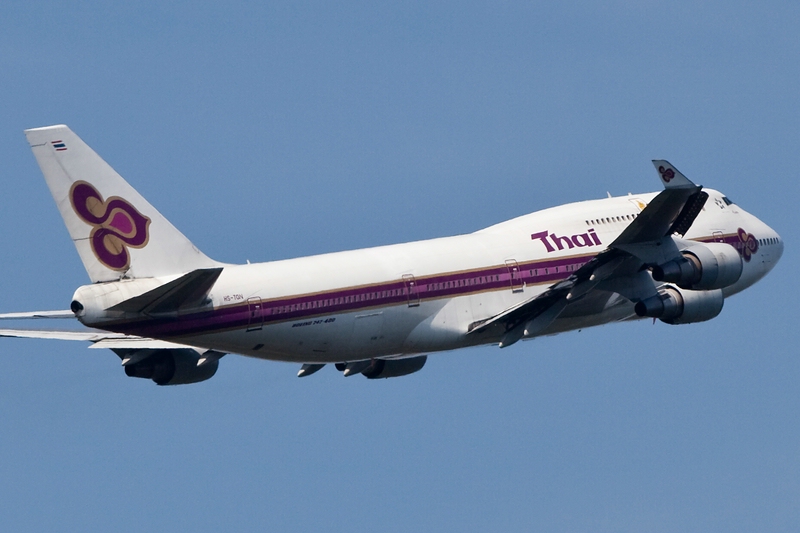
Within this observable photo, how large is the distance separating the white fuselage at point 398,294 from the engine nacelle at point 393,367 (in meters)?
3.46

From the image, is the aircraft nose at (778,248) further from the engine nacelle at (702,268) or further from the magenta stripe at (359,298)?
the engine nacelle at (702,268)

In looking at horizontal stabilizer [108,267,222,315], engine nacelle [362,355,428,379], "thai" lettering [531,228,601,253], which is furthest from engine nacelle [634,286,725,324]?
horizontal stabilizer [108,267,222,315]

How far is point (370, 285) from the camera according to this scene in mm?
49781

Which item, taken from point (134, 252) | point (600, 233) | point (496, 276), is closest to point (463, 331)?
point (496, 276)

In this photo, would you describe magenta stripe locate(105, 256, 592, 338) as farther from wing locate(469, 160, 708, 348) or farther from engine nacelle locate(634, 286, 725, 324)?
engine nacelle locate(634, 286, 725, 324)

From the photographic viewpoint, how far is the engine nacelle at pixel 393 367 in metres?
55.4

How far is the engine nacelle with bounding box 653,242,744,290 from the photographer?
49781 millimetres

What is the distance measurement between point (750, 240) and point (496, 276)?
464 inches

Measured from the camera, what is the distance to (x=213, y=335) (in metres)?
47.0

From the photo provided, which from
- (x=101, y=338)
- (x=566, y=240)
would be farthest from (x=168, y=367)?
(x=566, y=240)

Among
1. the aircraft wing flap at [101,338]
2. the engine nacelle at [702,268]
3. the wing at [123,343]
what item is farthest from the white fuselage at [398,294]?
the engine nacelle at [702,268]

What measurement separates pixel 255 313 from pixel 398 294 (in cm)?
514

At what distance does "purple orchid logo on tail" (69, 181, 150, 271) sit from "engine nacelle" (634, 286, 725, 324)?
16.4m

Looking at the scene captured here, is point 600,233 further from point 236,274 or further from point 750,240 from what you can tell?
point 236,274
